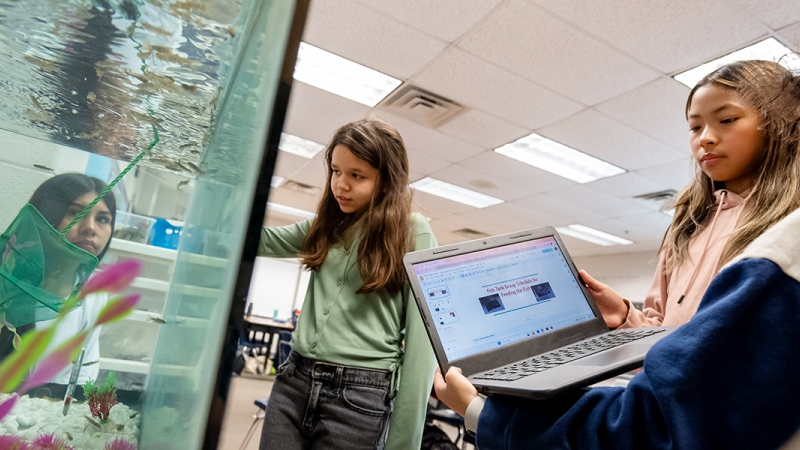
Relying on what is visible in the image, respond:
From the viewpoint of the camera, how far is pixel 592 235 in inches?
237

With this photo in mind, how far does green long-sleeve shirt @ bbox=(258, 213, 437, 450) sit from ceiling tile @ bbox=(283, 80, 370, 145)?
2.22 metres

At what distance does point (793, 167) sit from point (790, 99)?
11cm

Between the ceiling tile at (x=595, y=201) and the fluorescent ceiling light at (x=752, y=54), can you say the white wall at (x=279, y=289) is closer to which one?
the ceiling tile at (x=595, y=201)

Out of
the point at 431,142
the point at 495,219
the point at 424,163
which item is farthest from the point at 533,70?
the point at 495,219

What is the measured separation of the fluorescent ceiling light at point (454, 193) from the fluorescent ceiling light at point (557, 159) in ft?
3.70

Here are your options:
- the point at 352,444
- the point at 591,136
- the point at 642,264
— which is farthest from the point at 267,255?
the point at 642,264

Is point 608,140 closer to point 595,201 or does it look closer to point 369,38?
point 595,201

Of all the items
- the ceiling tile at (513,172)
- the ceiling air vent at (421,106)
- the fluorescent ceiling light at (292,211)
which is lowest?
the ceiling air vent at (421,106)

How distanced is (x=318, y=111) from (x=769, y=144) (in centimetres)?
304

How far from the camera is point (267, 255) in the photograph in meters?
0.99

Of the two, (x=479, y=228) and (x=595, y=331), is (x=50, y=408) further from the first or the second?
(x=479, y=228)

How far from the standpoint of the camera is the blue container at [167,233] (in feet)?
1.73

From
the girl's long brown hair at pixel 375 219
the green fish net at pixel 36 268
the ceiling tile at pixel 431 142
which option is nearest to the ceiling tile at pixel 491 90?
the ceiling tile at pixel 431 142

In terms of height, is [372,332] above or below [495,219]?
below
